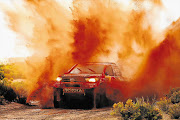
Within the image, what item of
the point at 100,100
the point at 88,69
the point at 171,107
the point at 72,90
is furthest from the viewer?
the point at 88,69

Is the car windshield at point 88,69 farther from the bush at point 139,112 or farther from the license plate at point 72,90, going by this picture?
the bush at point 139,112

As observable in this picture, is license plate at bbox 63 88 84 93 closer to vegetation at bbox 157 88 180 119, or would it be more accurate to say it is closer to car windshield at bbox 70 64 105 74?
car windshield at bbox 70 64 105 74

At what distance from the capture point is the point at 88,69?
10.8 meters

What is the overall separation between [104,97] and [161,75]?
9.14m

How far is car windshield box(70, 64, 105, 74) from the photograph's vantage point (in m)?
10.5

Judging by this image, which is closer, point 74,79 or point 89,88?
point 89,88

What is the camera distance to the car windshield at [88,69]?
10548mm

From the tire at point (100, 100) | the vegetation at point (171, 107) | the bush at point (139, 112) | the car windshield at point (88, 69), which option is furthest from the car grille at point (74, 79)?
the bush at point (139, 112)

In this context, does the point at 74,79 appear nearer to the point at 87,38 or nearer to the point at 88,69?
the point at 88,69

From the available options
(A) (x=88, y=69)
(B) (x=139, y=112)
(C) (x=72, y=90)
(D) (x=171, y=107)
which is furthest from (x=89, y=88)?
(B) (x=139, y=112)

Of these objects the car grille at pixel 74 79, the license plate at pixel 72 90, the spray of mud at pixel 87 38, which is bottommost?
the license plate at pixel 72 90

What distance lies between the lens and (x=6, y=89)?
12.4 meters

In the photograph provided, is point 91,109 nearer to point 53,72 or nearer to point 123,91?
point 123,91

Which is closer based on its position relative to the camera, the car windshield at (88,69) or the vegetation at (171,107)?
the vegetation at (171,107)
